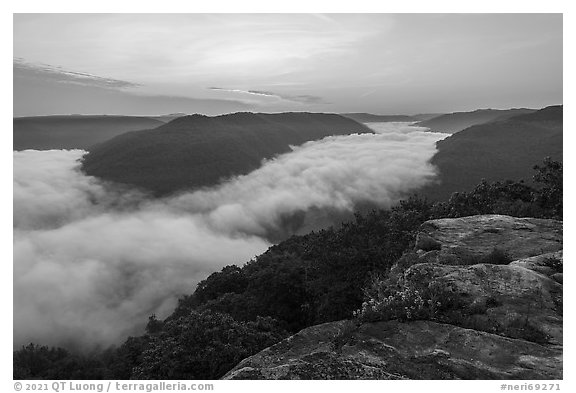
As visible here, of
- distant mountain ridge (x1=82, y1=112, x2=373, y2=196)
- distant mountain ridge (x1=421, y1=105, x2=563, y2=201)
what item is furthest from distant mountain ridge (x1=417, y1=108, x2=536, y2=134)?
distant mountain ridge (x1=82, y1=112, x2=373, y2=196)

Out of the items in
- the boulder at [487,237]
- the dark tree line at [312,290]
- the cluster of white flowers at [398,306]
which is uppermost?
the boulder at [487,237]

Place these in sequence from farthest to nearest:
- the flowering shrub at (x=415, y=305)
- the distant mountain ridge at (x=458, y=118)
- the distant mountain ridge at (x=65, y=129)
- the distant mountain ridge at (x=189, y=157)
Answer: the distant mountain ridge at (x=189, y=157) < the distant mountain ridge at (x=458, y=118) < the distant mountain ridge at (x=65, y=129) < the flowering shrub at (x=415, y=305)

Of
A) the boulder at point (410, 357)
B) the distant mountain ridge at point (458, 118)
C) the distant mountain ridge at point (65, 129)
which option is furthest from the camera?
the distant mountain ridge at point (458, 118)

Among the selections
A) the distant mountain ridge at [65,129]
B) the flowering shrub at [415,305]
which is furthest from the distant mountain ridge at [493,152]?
the distant mountain ridge at [65,129]

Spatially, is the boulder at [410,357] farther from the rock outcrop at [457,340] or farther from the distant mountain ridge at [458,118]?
the distant mountain ridge at [458,118]

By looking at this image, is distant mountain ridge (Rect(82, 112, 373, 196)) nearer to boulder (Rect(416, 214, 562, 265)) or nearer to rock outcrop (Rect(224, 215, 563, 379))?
boulder (Rect(416, 214, 562, 265))

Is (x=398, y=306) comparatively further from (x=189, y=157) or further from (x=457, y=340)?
(x=189, y=157)
